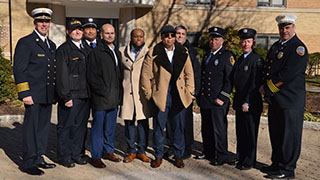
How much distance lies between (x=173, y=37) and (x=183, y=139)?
1.57m

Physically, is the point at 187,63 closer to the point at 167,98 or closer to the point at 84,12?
the point at 167,98

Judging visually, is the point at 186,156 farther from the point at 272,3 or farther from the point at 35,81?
the point at 272,3

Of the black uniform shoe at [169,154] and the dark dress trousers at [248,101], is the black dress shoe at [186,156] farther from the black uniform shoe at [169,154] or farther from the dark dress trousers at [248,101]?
the dark dress trousers at [248,101]

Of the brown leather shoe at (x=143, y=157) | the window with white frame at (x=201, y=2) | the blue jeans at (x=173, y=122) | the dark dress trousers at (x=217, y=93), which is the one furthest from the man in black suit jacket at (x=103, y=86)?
the window with white frame at (x=201, y=2)

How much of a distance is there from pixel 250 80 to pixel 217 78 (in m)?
0.51

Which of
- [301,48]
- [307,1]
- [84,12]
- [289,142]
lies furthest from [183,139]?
[307,1]

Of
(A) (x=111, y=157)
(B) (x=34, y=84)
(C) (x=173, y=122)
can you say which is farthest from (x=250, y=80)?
(B) (x=34, y=84)

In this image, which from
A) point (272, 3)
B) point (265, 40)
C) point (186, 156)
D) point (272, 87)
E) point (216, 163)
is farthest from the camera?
point (265, 40)

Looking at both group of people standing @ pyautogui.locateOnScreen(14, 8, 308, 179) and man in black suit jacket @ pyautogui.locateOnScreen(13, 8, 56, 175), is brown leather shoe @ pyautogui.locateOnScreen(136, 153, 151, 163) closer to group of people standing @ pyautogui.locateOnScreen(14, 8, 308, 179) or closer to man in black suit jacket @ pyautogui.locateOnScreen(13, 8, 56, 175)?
group of people standing @ pyautogui.locateOnScreen(14, 8, 308, 179)

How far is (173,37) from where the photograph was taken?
515 cm

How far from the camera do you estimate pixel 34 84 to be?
487 cm

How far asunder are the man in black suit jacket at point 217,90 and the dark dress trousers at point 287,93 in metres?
0.62

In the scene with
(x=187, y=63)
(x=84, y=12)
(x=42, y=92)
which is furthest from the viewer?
(x=84, y=12)

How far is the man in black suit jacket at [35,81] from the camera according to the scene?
4.73m
